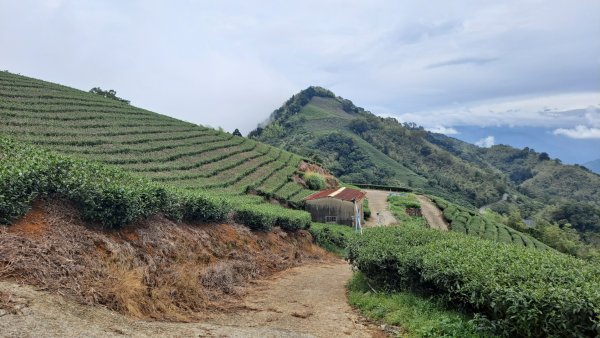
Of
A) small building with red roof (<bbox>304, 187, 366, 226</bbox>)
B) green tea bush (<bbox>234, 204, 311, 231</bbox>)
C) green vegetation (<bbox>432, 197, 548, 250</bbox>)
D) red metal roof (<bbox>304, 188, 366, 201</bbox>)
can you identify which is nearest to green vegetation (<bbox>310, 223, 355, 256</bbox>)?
green tea bush (<bbox>234, 204, 311, 231</bbox>)

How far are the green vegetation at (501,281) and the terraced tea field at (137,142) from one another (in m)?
15.4

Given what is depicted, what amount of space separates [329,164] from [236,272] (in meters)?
66.5

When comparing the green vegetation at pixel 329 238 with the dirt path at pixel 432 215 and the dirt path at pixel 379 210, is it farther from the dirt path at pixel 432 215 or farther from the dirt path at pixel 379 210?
the dirt path at pixel 432 215

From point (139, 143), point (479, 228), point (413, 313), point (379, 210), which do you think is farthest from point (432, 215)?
point (413, 313)

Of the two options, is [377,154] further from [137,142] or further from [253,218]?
[253,218]

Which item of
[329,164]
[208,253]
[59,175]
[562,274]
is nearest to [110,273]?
[59,175]

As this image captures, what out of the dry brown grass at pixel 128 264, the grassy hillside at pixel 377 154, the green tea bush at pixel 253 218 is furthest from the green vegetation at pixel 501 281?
the grassy hillside at pixel 377 154

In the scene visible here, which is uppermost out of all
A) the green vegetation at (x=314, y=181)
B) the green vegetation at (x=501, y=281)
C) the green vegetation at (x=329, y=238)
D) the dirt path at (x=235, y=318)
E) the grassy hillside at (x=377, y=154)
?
the grassy hillside at (x=377, y=154)

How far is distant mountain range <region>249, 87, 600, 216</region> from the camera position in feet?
273

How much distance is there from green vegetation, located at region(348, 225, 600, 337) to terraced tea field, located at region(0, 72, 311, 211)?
1541 cm

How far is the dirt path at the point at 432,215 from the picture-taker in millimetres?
41225

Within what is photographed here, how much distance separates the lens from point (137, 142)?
30922 millimetres

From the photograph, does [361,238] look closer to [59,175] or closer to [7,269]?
[59,175]

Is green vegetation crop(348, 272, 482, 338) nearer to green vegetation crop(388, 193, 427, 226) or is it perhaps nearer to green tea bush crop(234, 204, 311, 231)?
green tea bush crop(234, 204, 311, 231)
